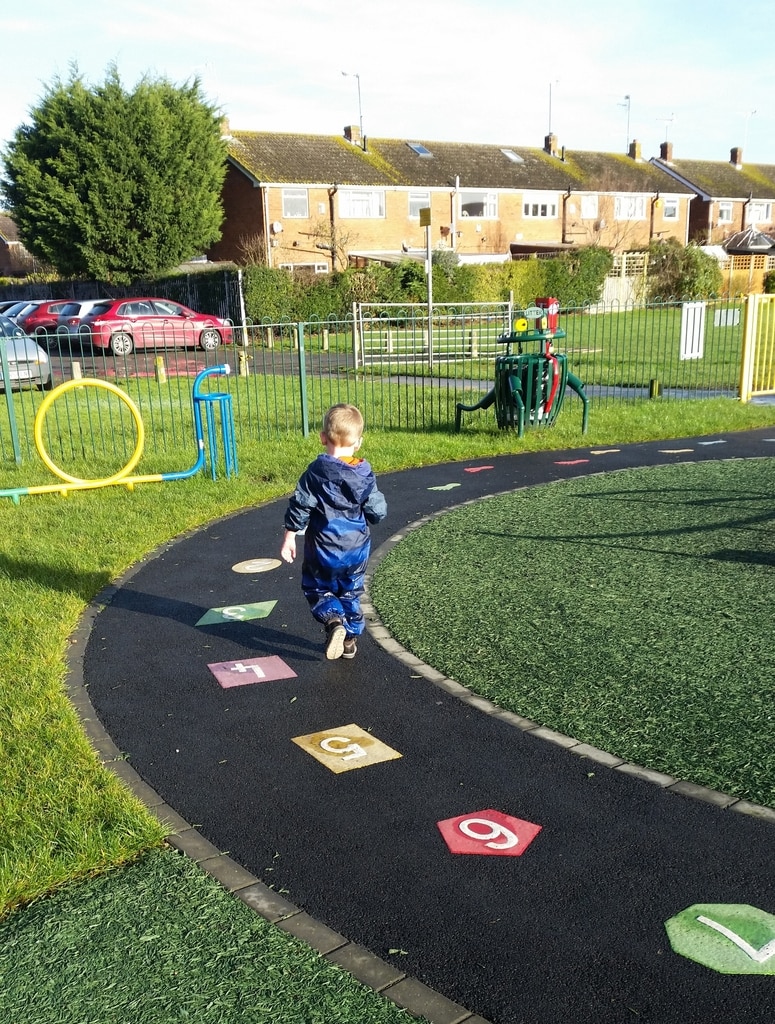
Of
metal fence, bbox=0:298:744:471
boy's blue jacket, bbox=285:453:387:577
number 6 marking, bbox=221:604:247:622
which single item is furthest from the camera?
metal fence, bbox=0:298:744:471

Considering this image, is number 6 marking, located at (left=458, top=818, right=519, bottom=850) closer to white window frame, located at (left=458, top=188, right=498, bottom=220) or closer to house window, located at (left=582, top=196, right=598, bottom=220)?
white window frame, located at (left=458, top=188, right=498, bottom=220)

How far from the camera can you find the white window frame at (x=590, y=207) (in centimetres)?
5053

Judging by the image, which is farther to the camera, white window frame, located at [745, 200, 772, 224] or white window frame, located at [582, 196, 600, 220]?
white window frame, located at [745, 200, 772, 224]

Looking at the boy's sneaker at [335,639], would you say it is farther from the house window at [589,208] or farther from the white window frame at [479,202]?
the house window at [589,208]

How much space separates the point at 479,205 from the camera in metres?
46.3

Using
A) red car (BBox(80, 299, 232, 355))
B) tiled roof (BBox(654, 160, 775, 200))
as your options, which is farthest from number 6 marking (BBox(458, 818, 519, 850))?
tiled roof (BBox(654, 160, 775, 200))

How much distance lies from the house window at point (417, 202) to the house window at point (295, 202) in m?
5.97

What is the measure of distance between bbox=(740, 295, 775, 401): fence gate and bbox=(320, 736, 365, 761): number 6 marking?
41.1 ft

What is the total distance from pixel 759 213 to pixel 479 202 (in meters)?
25.7

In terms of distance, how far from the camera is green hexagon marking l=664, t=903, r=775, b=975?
8.69ft

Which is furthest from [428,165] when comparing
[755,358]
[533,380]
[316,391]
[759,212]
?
[533,380]

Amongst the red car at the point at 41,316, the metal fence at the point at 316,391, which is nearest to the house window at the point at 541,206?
the metal fence at the point at 316,391

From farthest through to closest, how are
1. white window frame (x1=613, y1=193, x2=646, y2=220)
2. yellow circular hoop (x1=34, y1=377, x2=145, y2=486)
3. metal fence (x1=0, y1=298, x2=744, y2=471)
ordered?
white window frame (x1=613, y1=193, x2=646, y2=220)
metal fence (x1=0, y1=298, x2=744, y2=471)
yellow circular hoop (x1=34, y1=377, x2=145, y2=486)

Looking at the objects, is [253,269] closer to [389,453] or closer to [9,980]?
[389,453]
